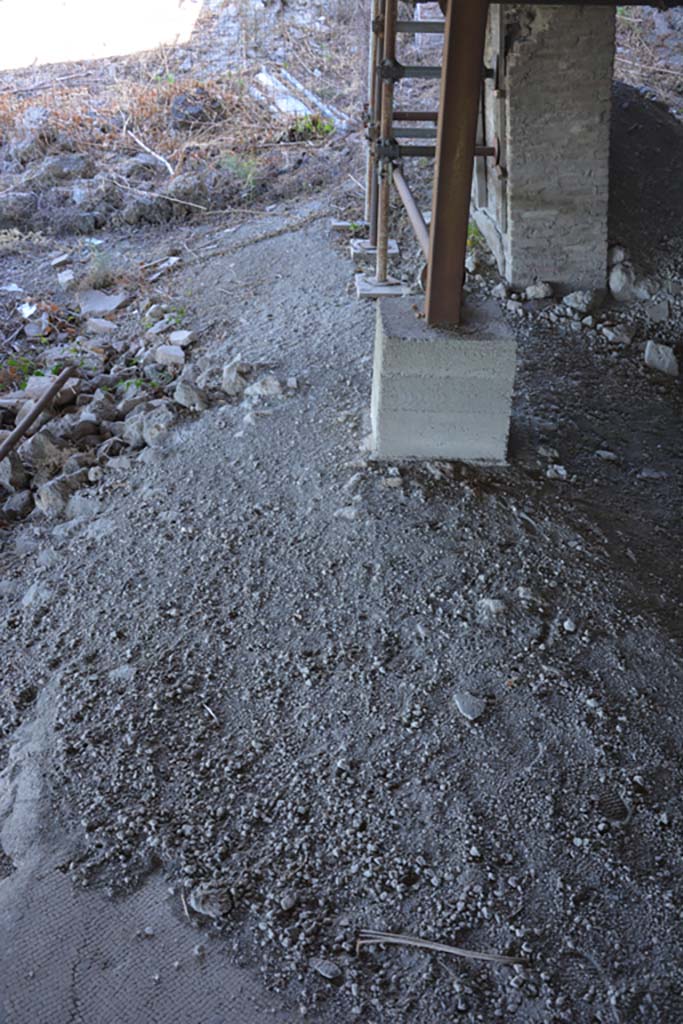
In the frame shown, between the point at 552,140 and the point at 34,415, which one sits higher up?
the point at 552,140

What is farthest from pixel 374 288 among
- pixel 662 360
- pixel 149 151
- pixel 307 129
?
pixel 149 151

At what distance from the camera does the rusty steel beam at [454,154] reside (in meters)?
3.33

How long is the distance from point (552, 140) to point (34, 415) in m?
3.97

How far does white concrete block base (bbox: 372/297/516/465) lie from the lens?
3.88m

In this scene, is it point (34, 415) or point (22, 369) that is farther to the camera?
point (22, 369)

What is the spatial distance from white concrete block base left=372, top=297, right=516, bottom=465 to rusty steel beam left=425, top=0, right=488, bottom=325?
0.49ft

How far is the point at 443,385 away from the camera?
3969mm

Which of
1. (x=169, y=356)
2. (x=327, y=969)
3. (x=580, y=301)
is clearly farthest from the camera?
(x=580, y=301)

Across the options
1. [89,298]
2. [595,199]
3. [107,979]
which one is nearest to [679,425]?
[595,199]

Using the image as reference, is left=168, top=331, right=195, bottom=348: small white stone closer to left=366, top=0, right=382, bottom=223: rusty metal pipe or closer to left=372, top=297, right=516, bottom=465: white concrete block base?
left=366, top=0, right=382, bottom=223: rusty metal pipe

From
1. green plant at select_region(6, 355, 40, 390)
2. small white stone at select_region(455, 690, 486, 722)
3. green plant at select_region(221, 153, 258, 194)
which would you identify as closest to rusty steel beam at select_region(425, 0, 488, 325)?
small white stone at select_region(455, 690, 486, 722)

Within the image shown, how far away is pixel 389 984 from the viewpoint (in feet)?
7.72

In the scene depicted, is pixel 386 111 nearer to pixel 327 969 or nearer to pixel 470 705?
pixel 470 705

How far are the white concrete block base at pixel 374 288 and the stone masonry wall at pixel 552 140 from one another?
84 cm
